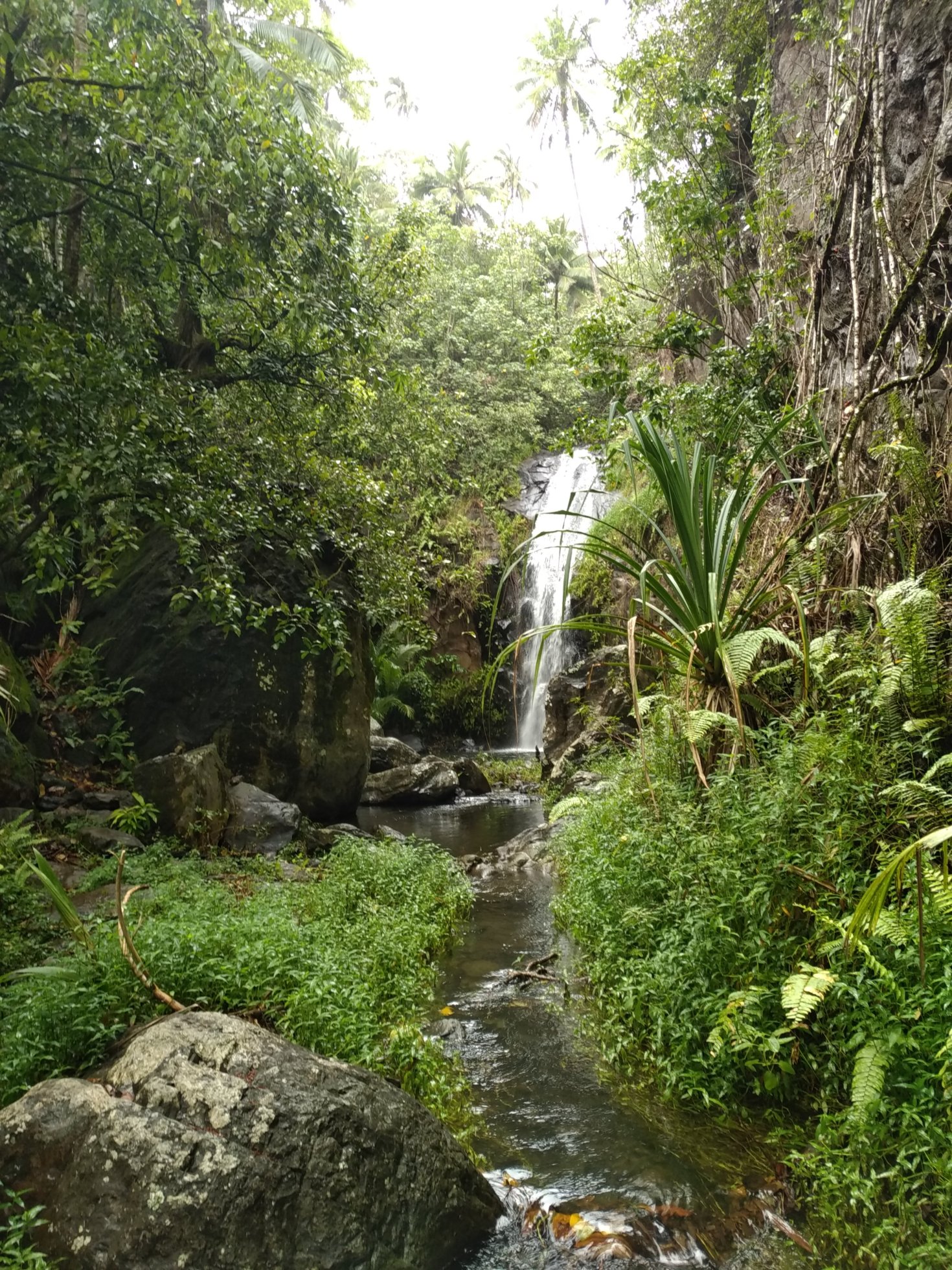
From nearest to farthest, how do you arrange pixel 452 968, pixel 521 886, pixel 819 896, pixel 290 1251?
pixel 290 1251 < pixel 819 896 < pixel 452 968 < pixel 521 886

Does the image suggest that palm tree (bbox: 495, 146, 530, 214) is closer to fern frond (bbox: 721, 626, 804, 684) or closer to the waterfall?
the waterfall

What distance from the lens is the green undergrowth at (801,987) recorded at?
2.46 metres

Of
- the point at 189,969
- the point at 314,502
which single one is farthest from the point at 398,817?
the point at 189,969

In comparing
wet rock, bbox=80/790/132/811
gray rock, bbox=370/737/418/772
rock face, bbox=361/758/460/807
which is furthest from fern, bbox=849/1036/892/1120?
gray rock, bbox=370/737/418/772

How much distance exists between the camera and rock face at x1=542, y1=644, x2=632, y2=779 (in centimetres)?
1085

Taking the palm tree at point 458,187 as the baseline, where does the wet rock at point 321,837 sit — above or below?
below

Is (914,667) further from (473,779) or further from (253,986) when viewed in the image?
(473,779)

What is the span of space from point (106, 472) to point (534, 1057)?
4.23 meters

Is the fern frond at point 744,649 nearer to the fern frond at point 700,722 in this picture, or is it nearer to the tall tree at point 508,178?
the fern frond at point 700,722

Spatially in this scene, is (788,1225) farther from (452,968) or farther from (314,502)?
(314,502)

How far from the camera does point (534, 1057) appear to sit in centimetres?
393

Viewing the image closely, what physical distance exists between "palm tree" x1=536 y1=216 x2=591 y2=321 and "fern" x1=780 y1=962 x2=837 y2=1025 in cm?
2798

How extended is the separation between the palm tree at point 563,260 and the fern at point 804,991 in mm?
27980

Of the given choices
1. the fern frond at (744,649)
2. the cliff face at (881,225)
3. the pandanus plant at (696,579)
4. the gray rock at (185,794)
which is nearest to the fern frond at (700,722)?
the pandanus plant at (696,579)
